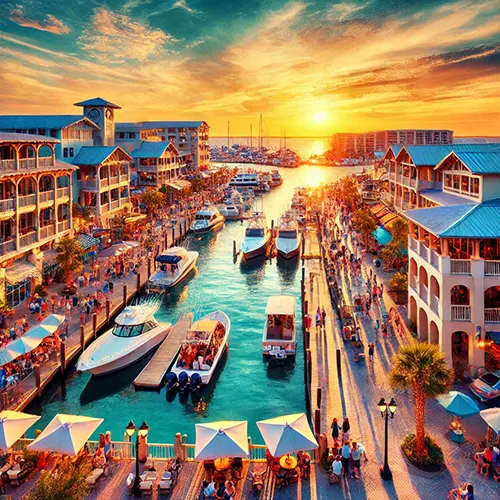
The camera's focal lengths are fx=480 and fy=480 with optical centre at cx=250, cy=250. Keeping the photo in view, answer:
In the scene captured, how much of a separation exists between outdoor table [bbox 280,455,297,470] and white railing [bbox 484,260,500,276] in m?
15.1

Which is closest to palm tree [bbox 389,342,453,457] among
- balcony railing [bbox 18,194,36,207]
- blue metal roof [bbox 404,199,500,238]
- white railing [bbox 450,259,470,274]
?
white railing [bbox 450,259,470,274]

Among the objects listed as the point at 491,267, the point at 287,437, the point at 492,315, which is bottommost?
the point at 287,437

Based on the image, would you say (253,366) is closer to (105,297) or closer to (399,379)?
(399,379)

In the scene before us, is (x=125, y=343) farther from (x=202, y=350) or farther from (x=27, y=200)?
(x=27, y=200)

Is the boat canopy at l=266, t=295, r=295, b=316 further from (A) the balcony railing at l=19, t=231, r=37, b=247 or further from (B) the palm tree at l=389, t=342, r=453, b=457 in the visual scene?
(A) the balcony railing at l=19, t=231, r=37, b=247

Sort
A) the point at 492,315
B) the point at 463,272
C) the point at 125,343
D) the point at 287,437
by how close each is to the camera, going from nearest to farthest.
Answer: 1. the point at 287,437
2. the point at 492,315
3. the point at 463,272
4. the point at 125,343

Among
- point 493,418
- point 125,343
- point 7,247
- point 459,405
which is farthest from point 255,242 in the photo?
point 493,418

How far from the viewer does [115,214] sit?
70500mm

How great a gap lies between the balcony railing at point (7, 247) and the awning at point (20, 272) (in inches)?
59.3

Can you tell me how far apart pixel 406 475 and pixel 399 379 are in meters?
3.73

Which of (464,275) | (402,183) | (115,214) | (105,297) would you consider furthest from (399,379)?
(115,214)

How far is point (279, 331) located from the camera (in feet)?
116

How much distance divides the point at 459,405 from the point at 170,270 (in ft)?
115

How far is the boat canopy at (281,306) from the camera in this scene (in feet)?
115
